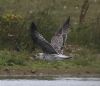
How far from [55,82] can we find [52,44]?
5.32m

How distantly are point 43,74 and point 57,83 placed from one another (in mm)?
2998

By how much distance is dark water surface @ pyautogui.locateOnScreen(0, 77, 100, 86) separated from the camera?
20406mm

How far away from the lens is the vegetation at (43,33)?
24891 millimetres

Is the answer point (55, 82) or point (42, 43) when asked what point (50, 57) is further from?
point (55, 82)

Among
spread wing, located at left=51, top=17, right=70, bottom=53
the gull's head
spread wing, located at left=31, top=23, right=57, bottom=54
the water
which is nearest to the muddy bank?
the gull's head

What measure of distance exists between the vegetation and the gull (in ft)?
1.26

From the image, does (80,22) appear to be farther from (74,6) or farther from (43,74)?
(43,74)

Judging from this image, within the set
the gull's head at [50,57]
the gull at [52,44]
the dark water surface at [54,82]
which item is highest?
the gull at [52,44]

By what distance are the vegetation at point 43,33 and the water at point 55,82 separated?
2.64m

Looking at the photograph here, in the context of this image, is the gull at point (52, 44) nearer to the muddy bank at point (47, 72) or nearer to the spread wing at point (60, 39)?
the spread wing at point (60, 39)

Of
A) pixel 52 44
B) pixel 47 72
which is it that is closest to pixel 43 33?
pixel 52 44

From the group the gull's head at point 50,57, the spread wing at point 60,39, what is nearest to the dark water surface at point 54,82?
the gull's head at point 50,57

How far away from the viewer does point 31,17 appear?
2886cm

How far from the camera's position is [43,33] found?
28.2m
